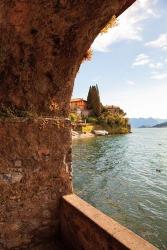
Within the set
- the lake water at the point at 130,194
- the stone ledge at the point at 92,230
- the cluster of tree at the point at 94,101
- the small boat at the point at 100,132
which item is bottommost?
the lake water at the point at 130,194

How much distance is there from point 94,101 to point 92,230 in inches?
2904

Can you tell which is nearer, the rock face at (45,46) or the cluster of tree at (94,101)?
the rock face at (45,46)

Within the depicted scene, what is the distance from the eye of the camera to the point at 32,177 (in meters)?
4.55

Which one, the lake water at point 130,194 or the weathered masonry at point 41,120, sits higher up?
the weathered masonry at point 41,120

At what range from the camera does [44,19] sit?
4.00m

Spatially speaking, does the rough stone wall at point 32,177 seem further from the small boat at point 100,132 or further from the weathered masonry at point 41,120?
the small boat at point 100,132

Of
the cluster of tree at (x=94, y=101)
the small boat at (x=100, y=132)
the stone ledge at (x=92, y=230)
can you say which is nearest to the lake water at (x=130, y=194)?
the stone ledge at (x=92, y=230)

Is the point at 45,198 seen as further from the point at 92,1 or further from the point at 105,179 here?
the point at 105,179

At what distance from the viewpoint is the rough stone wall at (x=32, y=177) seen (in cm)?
435

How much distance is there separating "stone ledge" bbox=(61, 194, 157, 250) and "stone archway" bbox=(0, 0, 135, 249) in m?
0.31

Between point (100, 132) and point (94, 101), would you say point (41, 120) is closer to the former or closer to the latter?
point (100, 132)

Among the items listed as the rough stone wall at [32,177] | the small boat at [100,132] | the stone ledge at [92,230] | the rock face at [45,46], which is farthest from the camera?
the small boat at [100,132]

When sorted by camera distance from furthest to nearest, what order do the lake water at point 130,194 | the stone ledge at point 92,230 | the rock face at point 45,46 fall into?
1. the lake water at point 130,194
2. the rock face at point 45,46
3. the stone ledge at point 92,230

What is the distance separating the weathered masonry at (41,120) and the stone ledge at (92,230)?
18 mm
